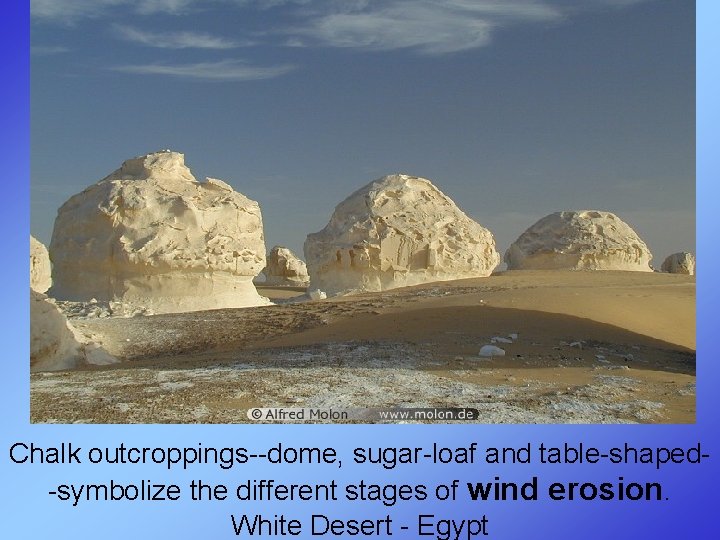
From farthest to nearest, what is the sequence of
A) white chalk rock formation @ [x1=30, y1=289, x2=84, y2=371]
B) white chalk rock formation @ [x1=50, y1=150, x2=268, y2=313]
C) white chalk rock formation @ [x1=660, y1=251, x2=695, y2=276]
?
white chalk rock formation @ [x1=660, y1=251, x2=695, y2=276] → white chalk rock formation @ [x1=50, y1=150, x2=268, y2=313] → white chalk rock formation @ [x1=30, y1=289, x2=84, y2=371]

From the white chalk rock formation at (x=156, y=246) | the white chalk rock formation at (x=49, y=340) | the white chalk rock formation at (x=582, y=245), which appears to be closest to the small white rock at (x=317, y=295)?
the white chalk rock formation at (x=156, y=246)

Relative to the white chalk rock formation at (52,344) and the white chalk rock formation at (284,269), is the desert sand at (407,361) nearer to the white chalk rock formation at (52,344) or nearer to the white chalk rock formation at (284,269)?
the white chalk rock formation at (52,344)

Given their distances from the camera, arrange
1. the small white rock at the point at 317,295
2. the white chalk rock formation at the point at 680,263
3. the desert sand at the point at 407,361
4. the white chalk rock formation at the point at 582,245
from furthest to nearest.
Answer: the white chalk rock formation at the point at 680,263 < the white chalk rock formation at the point at 582,245 < the small white rock at the point at 317,295 < the desert sand at the point at 407,361

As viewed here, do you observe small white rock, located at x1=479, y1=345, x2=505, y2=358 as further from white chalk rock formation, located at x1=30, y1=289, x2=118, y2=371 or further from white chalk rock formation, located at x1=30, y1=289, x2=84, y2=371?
white chalk rock formation, located at x1=30, y1=289, x2=84, y2=371

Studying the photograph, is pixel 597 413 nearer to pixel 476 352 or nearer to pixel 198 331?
pixel 476 352

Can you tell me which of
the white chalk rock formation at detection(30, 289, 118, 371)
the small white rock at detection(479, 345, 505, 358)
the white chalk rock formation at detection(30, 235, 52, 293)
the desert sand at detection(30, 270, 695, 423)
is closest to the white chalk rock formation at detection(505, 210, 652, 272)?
the desert sand at detection(30, 270, 695, 423)

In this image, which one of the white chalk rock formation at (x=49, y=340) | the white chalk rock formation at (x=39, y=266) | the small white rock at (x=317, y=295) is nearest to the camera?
the white chalk rock formation at (x=49, y=340)

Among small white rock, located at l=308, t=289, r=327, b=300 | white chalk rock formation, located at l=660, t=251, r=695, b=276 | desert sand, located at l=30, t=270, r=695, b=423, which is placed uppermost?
white chalk rock formation, located at l=660, t=251, r=695, b=276

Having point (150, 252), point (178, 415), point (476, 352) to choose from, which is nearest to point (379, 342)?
point (476, 352)

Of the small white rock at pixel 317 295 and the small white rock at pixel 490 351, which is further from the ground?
the small white rock at pixel 317 295
